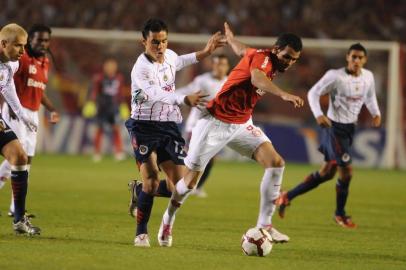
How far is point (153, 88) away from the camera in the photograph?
8.30m

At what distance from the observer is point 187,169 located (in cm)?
865

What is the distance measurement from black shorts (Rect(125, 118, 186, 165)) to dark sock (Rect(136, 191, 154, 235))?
1.20 feet

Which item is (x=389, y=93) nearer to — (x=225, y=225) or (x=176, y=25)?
(x=176, y=25)

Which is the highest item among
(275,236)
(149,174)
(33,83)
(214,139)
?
(33,83)

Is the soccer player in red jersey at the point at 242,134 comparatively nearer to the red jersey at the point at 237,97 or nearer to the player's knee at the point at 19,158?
the red jersey at the point at 237,97

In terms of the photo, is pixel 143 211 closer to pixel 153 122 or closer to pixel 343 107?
pixel 153 122

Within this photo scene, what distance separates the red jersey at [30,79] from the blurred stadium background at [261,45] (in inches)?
434

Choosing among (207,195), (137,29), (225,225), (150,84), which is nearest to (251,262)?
(150,84)

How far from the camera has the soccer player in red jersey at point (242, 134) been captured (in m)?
8.57

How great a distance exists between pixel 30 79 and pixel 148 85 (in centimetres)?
267

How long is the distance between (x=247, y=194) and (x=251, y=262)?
7.22m

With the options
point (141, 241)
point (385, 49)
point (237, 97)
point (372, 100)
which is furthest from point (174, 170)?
point (385, 49)

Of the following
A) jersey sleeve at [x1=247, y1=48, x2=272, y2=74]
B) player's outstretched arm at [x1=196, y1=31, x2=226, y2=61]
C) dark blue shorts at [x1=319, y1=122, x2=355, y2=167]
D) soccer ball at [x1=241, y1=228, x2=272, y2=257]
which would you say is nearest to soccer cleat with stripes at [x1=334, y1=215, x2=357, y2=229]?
dark blue shorts at [x1=319, y1=122, x2=355, y2=167]

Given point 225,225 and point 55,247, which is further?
point 225,225
